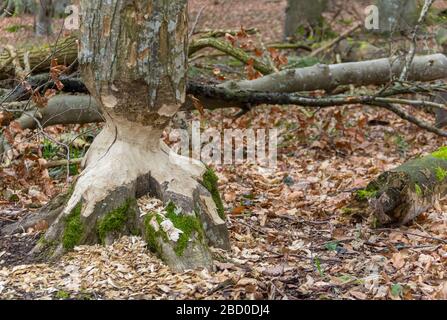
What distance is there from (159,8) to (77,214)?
4.82 feet

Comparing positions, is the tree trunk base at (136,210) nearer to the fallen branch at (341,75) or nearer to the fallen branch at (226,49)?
the fallen branch at (341,75)

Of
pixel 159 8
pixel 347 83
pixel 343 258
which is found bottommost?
pixel 343 258

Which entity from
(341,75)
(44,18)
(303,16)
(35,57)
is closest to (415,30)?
(341,75)

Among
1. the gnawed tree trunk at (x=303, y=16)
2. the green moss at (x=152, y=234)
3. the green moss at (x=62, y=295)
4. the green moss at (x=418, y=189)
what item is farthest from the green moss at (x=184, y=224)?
the gnawed tree trunk at (x=303, y=16)

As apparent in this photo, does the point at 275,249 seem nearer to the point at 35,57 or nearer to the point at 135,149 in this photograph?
the point at 135,149

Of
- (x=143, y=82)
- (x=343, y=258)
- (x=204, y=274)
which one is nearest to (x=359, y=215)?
(x=343, y=258)

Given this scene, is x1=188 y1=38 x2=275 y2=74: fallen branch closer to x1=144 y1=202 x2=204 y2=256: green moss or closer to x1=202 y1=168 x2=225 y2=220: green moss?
x1=202 y1=168 x2=225 y2=220: green moss

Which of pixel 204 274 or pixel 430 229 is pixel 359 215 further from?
pixel 204 274

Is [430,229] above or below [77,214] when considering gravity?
below

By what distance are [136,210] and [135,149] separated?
0.46 metres

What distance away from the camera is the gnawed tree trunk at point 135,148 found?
407cm

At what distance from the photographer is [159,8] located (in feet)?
13.3

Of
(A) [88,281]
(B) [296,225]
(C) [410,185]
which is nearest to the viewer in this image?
(A) [88,281]

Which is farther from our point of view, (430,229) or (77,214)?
(430,229)
